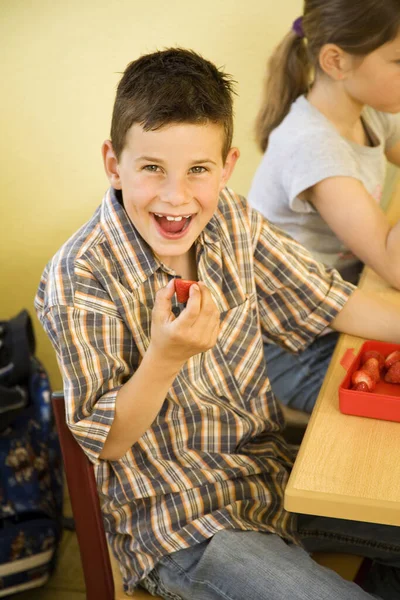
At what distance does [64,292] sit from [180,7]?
1092mm

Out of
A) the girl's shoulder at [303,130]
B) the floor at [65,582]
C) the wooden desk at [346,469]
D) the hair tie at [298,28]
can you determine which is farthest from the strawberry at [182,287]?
the floor at [65,582]

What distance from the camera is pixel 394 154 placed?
1.86m

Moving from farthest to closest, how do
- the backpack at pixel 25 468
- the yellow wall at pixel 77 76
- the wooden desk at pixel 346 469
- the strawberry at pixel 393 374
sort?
the yellow wall at pixel 77 76
the backpack at pixel 25 468
the strawberry at pixel 393 374
the wooden desk at pixel 346 469

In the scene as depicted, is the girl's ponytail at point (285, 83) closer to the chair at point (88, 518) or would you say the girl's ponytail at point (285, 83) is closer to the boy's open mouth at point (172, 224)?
the boy's open mouth at point (172, 224)

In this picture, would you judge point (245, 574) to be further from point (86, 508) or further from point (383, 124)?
point (383, 124)

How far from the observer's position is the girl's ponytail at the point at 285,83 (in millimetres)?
1660

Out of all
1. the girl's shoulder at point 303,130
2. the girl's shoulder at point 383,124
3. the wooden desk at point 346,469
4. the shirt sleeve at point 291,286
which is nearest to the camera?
→ the wooden desk at point 346,469

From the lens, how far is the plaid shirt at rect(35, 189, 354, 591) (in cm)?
102

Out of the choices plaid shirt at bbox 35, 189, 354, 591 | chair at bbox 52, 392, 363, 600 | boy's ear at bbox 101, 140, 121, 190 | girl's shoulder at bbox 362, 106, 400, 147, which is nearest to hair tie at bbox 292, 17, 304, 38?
girl's shoulder at bbox 362, 106, 400, 147

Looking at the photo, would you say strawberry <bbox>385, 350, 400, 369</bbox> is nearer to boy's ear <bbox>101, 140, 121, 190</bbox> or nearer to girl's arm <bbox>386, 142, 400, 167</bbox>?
boy's ear <bbox>101, 140, 121, 190</bbox>

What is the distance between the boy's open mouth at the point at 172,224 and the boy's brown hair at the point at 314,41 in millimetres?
614

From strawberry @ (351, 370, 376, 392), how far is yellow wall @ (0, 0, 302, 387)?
1.11 m

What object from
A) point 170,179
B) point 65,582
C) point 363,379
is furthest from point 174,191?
point 65,582

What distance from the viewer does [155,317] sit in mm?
943
